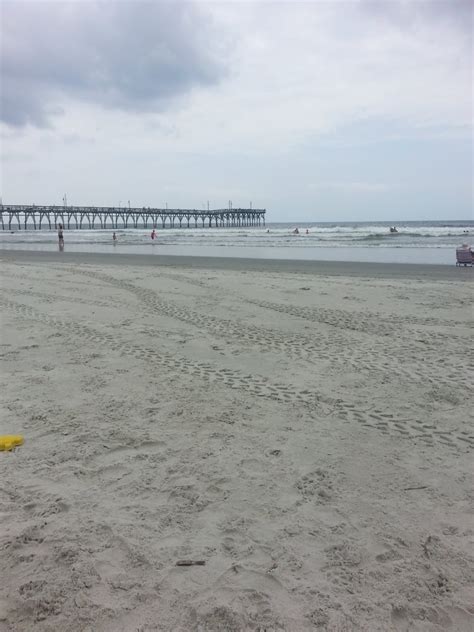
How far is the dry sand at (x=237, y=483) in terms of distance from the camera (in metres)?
2.00

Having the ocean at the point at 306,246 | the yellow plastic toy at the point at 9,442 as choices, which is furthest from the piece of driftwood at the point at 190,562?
the ocean at the point at 306,246

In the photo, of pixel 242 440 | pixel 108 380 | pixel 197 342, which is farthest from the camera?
pixel 197 342

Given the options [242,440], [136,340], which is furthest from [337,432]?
[136,340]

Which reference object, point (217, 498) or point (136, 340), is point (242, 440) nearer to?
point (217, 498)

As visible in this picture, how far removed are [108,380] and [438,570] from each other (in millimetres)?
3389

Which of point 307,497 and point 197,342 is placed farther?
point 197,342

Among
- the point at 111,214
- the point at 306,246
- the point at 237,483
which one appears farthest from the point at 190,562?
the point at 111,214

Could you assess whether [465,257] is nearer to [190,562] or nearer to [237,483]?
[237,483]

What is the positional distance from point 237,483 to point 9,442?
1675mm

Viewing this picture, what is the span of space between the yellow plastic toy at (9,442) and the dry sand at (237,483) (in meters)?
0.07

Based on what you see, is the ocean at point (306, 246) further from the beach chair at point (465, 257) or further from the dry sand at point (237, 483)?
the dry sand at point (237, 483)

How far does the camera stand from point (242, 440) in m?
3.39

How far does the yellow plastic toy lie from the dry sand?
7 cm

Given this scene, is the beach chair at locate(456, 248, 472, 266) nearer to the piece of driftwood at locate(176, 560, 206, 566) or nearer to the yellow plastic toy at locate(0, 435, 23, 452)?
the yellow plastic toy at locate(0, 435, 23, 452)
